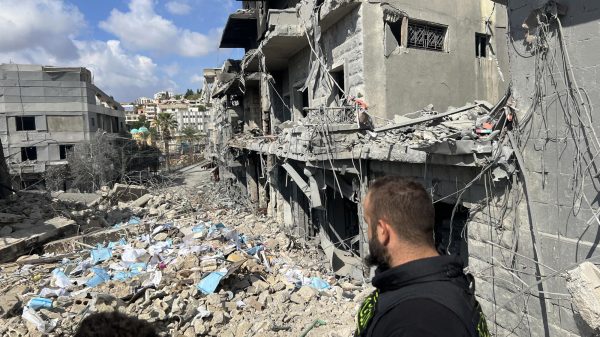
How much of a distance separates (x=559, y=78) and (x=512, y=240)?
6.33 feet

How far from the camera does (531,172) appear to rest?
4.49m

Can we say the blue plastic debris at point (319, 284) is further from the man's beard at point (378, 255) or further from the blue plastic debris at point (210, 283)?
the man's beard at point (378, 255)

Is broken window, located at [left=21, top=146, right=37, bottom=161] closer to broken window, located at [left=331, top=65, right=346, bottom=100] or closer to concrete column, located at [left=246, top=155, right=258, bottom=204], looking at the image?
concrete column, located at [left=246, top=155, right=258, bottom=204]

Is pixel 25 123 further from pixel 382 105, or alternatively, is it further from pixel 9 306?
pixel 382 105

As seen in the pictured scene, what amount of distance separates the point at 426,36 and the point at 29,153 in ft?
97.0

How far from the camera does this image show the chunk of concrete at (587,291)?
343cm

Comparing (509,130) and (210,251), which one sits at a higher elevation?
(509,130)

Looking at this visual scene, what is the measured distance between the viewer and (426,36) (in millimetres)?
9578

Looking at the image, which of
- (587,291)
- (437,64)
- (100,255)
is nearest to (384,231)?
(587,291)

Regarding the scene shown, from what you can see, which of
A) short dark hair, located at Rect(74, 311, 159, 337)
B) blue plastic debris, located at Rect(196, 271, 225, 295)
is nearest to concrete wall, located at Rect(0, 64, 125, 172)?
blue plastic debris, located at Rect(196, 271, 225, 295)

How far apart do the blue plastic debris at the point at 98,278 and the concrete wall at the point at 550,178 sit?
8250 mm

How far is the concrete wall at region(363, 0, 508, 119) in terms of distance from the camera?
8.91m

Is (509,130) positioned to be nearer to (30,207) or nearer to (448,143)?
(448,143)

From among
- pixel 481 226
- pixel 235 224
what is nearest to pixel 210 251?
pixel 235 224
